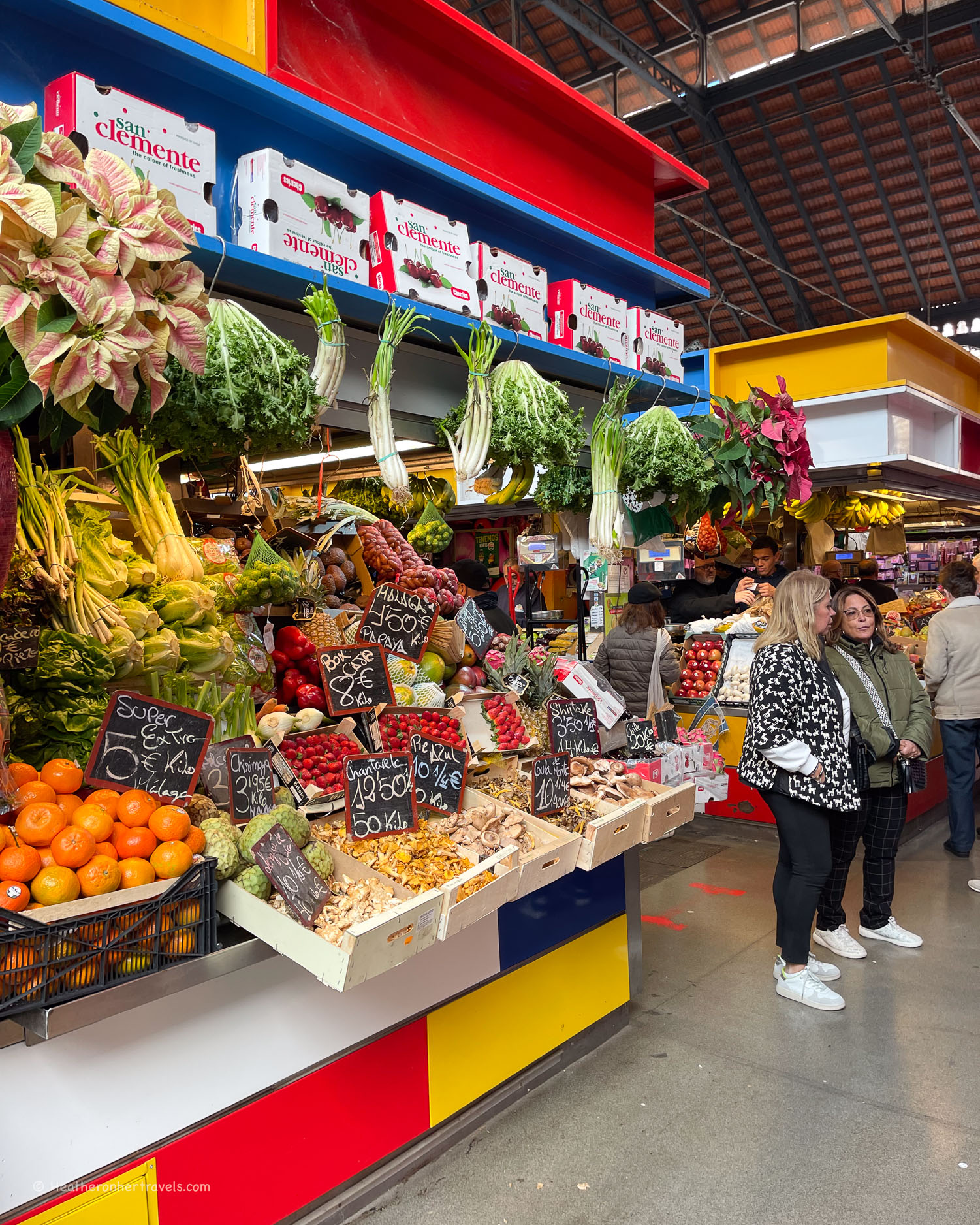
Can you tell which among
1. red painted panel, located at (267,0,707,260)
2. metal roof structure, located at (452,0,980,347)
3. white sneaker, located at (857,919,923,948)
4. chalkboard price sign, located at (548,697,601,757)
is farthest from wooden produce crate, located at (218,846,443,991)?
metal roof structure, located at (452,0,980,347)

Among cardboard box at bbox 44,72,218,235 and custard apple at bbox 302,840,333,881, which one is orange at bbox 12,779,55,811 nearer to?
custard apple at bbox 302,840,333,881

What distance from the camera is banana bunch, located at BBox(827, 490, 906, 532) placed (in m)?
8.20

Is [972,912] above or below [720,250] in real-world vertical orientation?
below

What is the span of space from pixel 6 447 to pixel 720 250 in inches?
565

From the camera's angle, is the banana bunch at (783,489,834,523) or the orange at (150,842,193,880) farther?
the banana bunch at (783,489,834,523)

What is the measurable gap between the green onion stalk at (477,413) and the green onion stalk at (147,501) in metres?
0.95

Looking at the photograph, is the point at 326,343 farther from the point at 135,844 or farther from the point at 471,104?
the point at 471,104

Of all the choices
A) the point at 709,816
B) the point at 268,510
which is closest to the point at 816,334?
the point at 709,816

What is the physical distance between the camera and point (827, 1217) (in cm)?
245

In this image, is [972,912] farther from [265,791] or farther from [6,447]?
[6,447]

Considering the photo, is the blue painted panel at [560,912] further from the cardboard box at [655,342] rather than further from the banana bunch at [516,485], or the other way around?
the cardboard box at [655,342]

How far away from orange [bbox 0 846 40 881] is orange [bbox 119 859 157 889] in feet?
0.52

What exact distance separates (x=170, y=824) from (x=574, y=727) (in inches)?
74.2

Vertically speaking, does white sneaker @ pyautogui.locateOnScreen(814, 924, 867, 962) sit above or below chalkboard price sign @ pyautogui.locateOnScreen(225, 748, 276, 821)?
below
